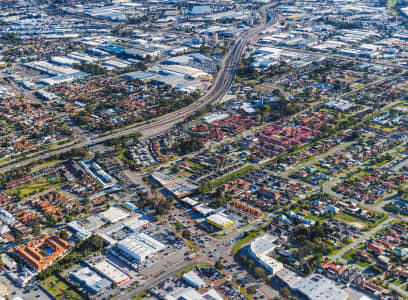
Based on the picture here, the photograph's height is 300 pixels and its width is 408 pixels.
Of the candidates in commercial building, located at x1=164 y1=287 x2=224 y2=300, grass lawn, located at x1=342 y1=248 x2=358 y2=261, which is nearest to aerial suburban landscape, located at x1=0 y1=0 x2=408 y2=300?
commercial building, located at x1=164 y1=287 x2=224 y2=300

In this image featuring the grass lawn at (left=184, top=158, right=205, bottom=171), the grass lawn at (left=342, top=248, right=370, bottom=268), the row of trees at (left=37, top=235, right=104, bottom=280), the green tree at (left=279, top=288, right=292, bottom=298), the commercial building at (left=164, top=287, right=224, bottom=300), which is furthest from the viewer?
the grass lawn at (left=184, top=158, right=205, bottom=171)

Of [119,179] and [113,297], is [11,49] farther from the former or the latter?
[113,297]

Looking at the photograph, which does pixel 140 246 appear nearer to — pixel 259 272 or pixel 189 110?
pixel 259 272

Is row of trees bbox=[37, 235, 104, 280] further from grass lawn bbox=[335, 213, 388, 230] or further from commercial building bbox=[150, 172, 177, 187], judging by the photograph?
grass lawn bbox=[335, 213, 388, 230]

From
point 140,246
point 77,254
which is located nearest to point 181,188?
point 140,246

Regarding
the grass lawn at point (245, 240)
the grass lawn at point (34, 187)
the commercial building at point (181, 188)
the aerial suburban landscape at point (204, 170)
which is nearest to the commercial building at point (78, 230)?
the aerial suburban landscape at point (204, 170)

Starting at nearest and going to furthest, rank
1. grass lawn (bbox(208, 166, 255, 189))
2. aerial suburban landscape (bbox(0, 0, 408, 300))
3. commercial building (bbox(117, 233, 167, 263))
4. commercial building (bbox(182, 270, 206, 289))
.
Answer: commercial building (bbox(182, 270, 206, 289)) < aerial suburban landscape (bbox(0, 0, 408, 300)) < commercial building (bbox(117, 233, 167, 263)) < grass lawn (bbox(208, 166, 255, 189))
